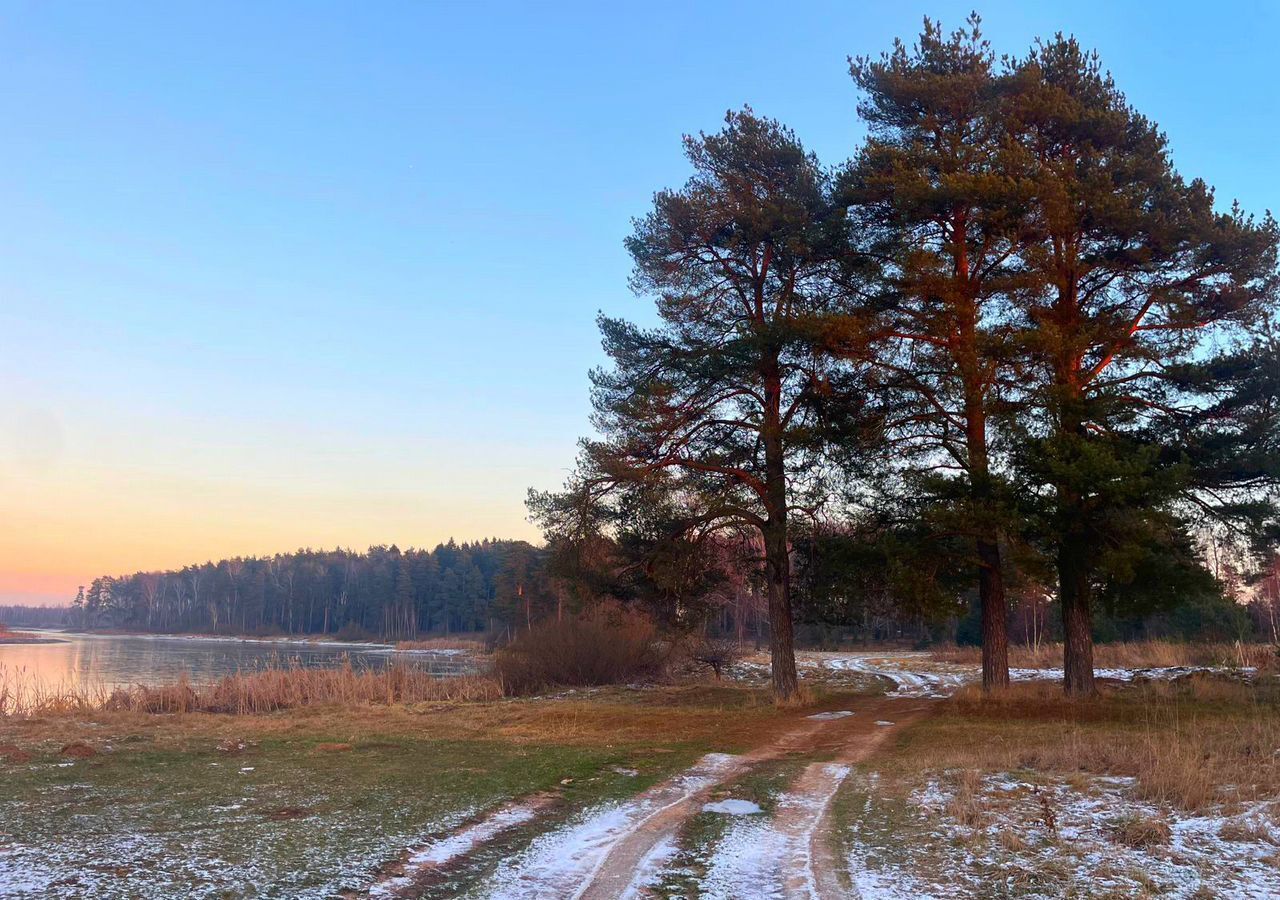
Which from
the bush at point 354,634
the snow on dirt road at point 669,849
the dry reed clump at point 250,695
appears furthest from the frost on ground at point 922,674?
the bush at point 354,634

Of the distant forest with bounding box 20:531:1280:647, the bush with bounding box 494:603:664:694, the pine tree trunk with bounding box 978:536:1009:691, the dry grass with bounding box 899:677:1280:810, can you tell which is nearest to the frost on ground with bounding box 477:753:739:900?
the dry grass with bounding box 899:677:1280:810

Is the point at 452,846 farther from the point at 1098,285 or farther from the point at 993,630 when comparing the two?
the point at 1098,285

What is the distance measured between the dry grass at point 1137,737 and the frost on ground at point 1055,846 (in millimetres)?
541

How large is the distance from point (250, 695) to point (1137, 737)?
55.3 feet

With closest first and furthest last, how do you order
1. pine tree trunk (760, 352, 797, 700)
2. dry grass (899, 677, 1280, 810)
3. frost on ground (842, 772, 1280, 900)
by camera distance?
frost on ground (842, 772, 1280, 900)
dry grass (899, 677, 1280, 810)
pine tree trunk (760, 352, 797, 700)

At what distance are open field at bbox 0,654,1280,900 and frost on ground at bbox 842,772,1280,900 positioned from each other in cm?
3

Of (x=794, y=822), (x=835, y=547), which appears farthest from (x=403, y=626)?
(x=794, y=822)

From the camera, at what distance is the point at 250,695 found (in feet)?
62.7

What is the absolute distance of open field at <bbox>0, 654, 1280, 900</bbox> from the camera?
5723mm

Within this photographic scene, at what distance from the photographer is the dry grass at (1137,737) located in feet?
25.8

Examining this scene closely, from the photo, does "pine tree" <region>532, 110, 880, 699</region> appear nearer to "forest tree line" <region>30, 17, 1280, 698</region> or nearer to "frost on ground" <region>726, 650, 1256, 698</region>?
"forest tree line" <region>30, 17, 1280, 698</region>

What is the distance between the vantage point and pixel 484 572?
99.5 meters

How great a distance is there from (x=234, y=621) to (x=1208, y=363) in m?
130

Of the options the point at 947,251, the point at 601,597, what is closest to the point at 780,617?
the point at 601,597
